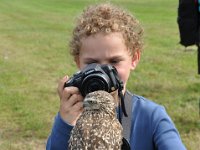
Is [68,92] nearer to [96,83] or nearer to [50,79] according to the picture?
[96,83]

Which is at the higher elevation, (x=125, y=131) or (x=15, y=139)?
(x=125, y=131)

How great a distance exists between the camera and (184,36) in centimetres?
863

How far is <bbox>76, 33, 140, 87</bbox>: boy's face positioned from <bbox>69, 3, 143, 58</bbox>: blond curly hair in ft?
0.14

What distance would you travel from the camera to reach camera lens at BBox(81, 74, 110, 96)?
9.01 feet

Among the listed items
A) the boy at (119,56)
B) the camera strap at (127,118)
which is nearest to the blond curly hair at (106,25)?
the boy at (119,56)

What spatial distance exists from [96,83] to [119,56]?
623mm

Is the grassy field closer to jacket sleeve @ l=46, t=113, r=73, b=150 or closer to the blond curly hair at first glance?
the blond curly hair

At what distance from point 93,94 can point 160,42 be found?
713 inches

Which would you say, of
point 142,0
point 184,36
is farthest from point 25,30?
point 142,0

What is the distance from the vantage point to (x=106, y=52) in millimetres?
3260

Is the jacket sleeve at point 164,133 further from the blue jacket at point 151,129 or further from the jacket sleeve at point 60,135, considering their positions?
the jacket sleeve at point 60,135

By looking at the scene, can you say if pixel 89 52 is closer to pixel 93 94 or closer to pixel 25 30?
pixel 93 94

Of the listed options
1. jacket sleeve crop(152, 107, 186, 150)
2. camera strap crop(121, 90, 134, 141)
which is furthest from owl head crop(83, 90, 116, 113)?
jacket sleeve crop(152, 107, 186, 150)

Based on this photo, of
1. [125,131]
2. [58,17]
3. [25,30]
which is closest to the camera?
[125,131]
